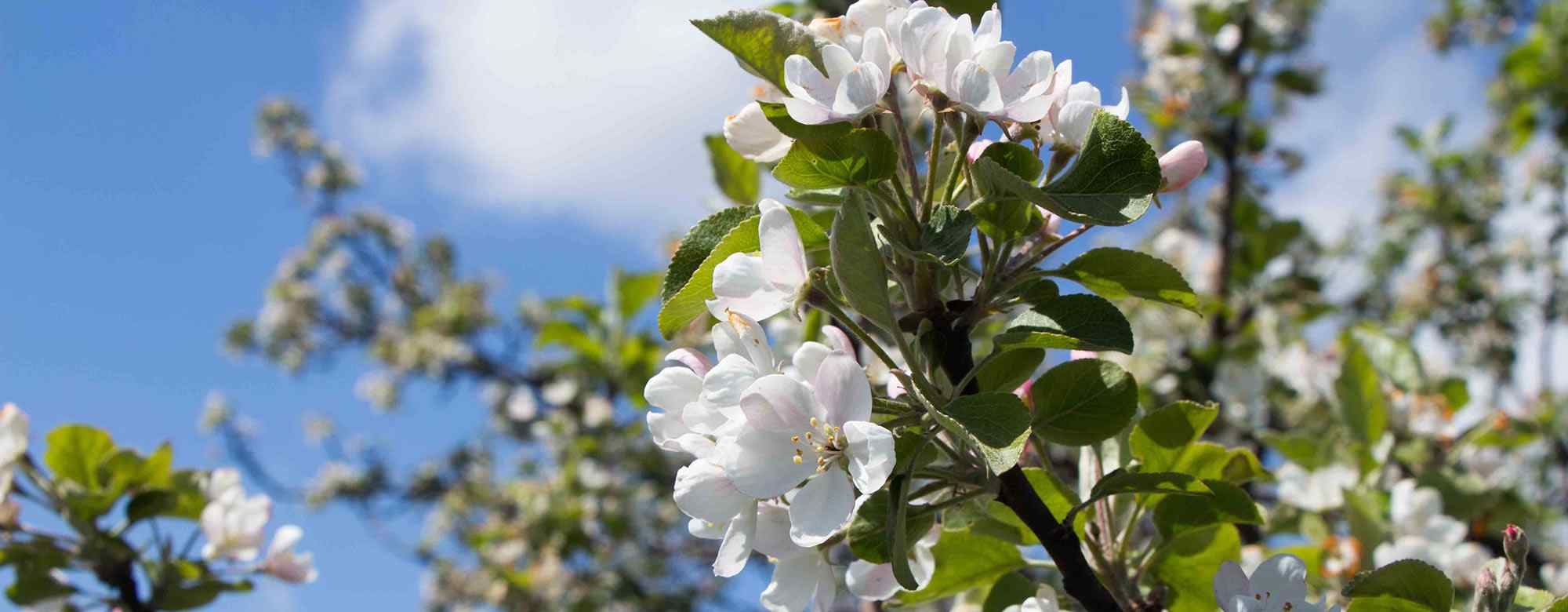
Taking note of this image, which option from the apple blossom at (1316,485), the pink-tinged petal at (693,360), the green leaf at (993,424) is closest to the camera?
the green leaf at (993,424)

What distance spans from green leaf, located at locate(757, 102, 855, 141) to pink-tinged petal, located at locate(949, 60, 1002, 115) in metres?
0.11

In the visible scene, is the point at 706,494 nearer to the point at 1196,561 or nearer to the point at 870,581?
the point at 870,581

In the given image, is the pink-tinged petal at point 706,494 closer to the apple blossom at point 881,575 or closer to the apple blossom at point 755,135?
the apple blossom at point 881,575

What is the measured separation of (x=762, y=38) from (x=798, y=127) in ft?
0.37

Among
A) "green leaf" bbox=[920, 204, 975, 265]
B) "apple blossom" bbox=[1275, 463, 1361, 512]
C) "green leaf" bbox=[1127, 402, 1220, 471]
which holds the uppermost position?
"green leaf" bbox=[920, 204, 975, 265]

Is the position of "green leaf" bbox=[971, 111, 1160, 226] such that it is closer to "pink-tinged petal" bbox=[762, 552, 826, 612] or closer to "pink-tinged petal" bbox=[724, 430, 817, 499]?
"pink-tinged petal" bbox=[724, 430, 817, 499]

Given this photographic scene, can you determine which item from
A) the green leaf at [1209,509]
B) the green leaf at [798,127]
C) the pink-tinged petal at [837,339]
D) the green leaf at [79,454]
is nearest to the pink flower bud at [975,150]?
the green leaf at [798,127]

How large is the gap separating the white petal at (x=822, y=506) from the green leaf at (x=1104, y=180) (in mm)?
317

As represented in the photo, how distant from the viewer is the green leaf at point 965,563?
1.33 meters

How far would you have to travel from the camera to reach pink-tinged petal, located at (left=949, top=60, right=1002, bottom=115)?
106cm

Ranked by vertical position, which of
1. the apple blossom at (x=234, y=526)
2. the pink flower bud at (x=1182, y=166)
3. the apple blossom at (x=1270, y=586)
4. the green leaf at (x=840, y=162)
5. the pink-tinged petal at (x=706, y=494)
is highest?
the apple blossom at (x=234, y=526)

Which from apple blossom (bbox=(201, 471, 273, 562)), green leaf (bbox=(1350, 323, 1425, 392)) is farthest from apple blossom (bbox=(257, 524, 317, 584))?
green leaf (bbox=(1350, 323, 1425, 392))

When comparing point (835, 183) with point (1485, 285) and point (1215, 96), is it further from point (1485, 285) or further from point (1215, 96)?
point (1485, 285)

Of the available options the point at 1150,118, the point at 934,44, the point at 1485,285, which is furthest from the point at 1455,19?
the point at 934,44
